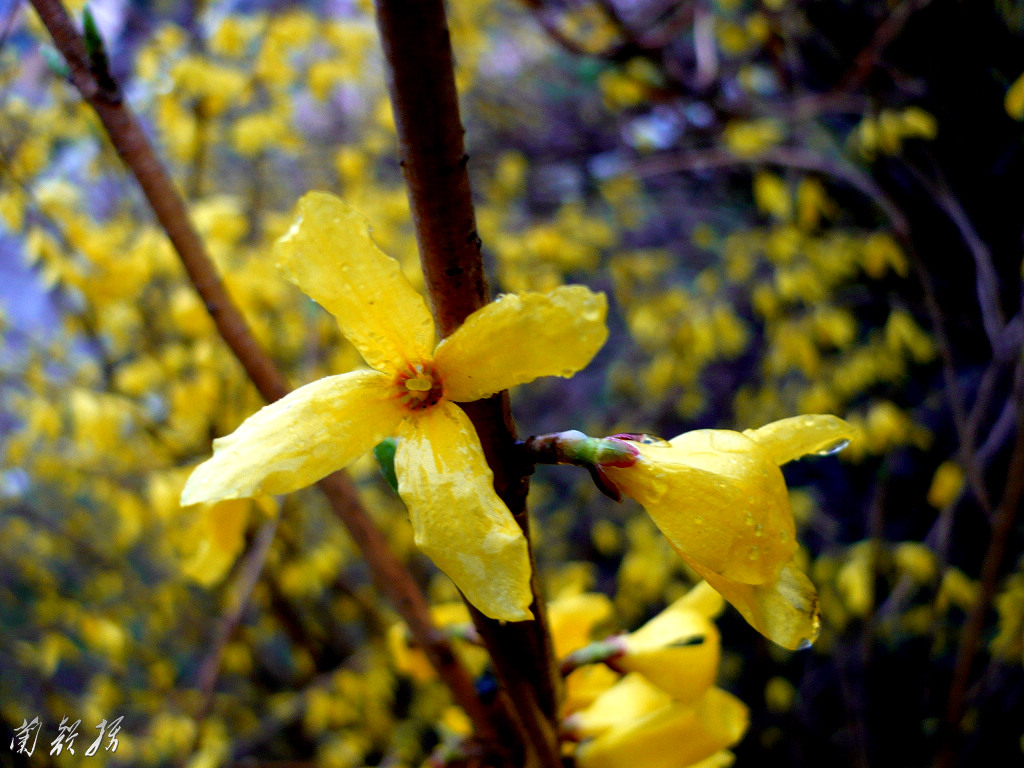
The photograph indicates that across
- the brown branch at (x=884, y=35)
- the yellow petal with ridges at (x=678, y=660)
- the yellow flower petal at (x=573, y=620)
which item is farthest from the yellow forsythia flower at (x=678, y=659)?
the brown branch at (x=884, y=35)

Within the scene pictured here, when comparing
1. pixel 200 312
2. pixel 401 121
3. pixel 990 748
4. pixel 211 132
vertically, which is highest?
pixel 211 132

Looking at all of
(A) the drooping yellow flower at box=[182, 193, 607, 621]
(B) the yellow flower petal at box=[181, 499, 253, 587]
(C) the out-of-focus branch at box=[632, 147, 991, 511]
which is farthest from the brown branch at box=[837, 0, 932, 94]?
(B) the yellow flower petal at box=[181, 499, 253, 587]

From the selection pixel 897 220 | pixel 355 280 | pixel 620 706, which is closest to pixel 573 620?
pixel 620 706

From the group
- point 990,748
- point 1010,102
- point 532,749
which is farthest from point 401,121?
point 990,748

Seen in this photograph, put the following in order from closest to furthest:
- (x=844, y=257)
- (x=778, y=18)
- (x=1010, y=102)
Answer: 1. (x=1010, y=102)
2. (x=778, y=18)
3. (x=844, y=257)

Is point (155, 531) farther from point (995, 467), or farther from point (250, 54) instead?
point (995, 467)

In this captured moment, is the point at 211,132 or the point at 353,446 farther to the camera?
the point at 211,132

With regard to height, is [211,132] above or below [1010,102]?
above
